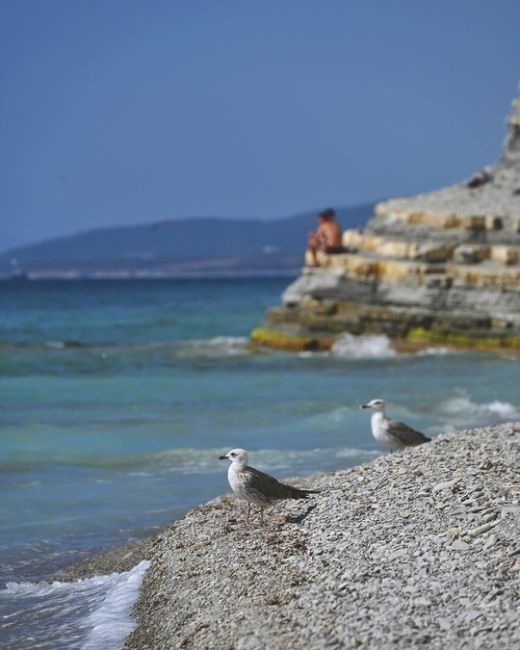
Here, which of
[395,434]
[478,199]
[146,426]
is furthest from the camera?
[478,199]

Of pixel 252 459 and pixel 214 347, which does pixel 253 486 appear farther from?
pixel 214 347

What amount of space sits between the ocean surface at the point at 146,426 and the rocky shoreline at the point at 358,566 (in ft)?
2.36

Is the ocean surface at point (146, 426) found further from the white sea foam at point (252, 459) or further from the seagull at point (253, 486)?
the seagull at point (253, 486)

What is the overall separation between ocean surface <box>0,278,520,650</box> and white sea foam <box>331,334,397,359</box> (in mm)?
45

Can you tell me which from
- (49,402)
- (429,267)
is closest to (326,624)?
(49,402)

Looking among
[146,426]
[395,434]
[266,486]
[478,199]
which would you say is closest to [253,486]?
[266,486]

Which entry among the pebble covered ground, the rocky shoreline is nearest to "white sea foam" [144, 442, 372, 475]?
the rocky shoreline

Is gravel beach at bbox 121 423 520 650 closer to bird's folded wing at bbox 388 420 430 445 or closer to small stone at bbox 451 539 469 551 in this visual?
small stone at bbox 451 539 469 551

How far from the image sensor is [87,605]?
40.5 feet

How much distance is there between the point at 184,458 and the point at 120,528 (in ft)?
16.1

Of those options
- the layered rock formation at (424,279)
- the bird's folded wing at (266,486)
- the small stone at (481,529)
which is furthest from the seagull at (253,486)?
the layered rock formation at (424,279)

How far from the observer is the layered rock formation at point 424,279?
35.7m

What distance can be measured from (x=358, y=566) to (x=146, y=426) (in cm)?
1458

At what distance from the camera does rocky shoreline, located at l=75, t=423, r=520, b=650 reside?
9.54 metres
